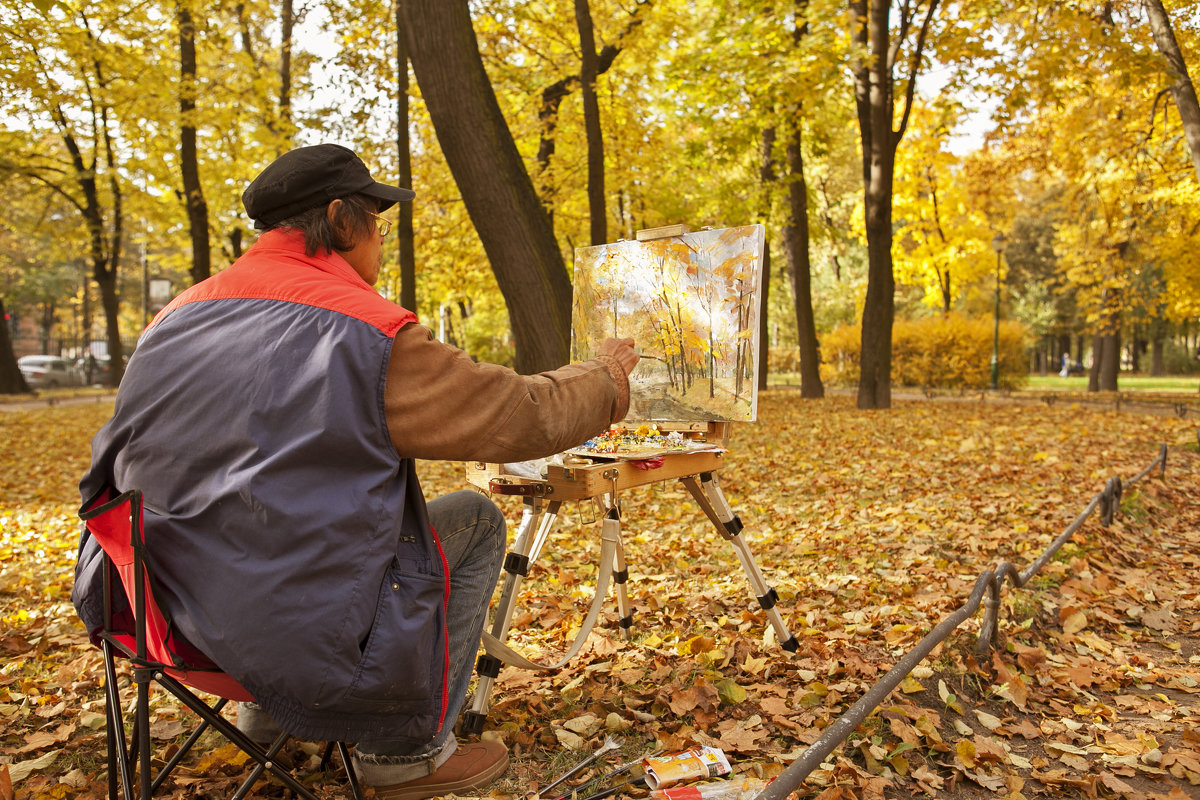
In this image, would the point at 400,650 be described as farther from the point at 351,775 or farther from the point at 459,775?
the point at 459,775

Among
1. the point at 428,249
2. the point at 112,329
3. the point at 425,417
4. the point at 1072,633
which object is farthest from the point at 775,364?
the point at 425,417

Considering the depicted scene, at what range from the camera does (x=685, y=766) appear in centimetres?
243

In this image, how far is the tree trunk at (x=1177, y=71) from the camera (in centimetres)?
917

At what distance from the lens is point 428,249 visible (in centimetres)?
1547

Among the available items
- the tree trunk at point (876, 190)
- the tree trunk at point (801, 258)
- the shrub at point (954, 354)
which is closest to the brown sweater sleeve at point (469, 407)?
the tree trunk at point (876, 190)

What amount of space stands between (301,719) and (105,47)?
1375 centimetres

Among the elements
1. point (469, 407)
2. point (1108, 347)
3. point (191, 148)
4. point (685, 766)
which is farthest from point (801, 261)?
point (469, 407)

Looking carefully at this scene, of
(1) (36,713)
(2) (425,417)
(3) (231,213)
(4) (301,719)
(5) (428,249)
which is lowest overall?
(1) (36,713)

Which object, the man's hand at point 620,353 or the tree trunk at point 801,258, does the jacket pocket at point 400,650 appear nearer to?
the man's hand at point 620,353

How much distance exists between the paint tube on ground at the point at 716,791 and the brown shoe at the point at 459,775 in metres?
0.51

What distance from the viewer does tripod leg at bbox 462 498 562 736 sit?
2.82 meters

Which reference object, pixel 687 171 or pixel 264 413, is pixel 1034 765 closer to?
pixel 264 413

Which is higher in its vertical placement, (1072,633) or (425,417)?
(425,417)

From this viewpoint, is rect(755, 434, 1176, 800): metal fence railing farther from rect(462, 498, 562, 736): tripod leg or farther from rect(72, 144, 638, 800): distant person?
rect(462, 498, 562, 736): tripod leg
